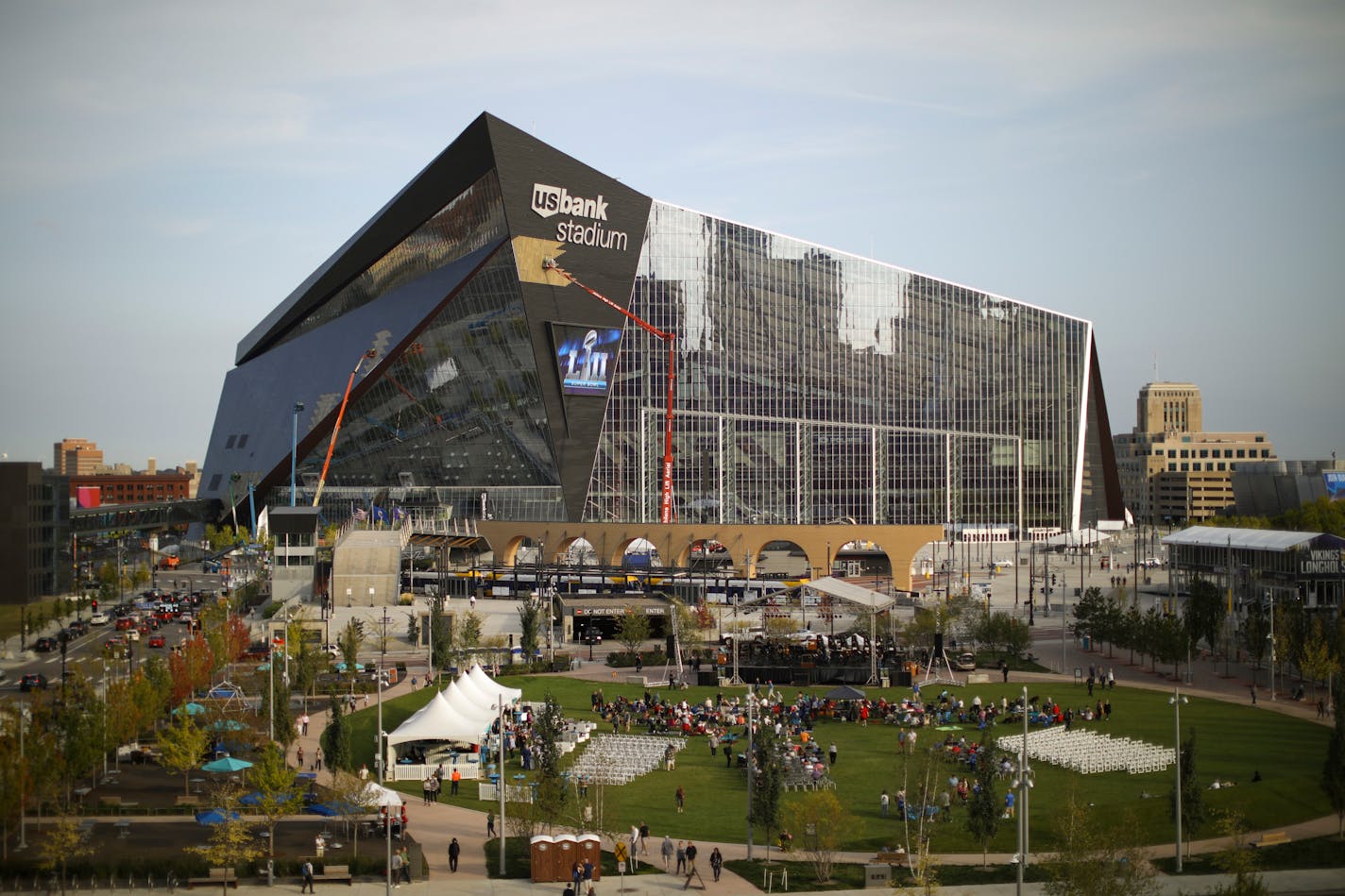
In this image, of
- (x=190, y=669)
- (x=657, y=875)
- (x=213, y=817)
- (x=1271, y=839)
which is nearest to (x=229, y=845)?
(x=213, y=817)

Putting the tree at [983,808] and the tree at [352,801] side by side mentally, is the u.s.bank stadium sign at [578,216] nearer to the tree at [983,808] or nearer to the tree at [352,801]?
the tree at [352,801]

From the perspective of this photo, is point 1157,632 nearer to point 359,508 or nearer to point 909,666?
point 909,666

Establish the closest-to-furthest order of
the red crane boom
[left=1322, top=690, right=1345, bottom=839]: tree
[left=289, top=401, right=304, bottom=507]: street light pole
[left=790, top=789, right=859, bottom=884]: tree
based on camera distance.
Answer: [left=790, top=789, right=859, bottom=884]: tree, [left=1322, top=690, right=1345, bottom=839]: tree, [left=289, top=401, right=304, bottom=507]: street light pole, the red crane boom

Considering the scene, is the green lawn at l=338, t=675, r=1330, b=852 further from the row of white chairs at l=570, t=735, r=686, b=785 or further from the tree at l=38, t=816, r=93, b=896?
the tree at l=38, t=816, r=93, b=896

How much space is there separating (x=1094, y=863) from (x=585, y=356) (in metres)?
91.3

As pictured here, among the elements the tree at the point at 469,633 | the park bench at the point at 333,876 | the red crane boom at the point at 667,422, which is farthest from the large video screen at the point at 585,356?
the park bench at the point at 333,876

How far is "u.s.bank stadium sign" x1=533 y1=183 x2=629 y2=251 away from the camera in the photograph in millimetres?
111125

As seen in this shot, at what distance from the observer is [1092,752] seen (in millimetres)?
46375

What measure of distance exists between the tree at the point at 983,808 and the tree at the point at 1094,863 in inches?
82.0

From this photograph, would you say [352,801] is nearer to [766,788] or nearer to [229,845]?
[229,845]

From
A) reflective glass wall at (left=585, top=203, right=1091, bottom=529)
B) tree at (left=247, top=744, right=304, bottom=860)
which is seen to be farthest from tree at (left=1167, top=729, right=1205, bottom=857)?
reflective glass wall at (left=585, top=203, right=1091, bottom=529)

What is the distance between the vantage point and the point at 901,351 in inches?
5202

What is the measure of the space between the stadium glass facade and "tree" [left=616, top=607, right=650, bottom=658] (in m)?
40.2

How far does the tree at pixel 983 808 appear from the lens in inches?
1404
